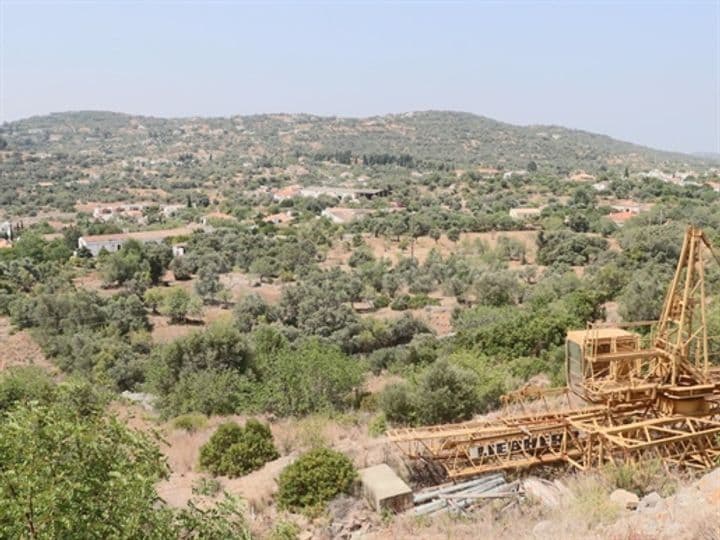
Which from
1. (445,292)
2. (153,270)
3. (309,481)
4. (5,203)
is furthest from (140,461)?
(5,203)

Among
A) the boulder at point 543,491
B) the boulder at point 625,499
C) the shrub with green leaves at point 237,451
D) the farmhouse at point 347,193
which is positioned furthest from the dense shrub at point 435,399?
the farmhouse at point 347,193

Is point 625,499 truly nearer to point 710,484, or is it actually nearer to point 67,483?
point 710,484

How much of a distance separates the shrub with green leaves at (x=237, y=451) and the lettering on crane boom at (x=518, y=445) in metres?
3.81

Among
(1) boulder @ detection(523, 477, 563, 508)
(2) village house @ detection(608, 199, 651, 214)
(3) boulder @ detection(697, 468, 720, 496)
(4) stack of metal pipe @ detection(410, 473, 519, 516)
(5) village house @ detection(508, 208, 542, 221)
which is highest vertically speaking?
(2) village house @ detection(608, 199, 651, 214)

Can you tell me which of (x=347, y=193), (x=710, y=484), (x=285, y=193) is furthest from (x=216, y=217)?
(x=710, y=484)

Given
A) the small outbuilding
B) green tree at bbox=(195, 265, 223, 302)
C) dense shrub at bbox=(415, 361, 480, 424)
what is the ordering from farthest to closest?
green tree at bbox=(195, 265, 223, 302) → dense shrub at bbox=(415, 361, 480, 424) → the small outbuilding

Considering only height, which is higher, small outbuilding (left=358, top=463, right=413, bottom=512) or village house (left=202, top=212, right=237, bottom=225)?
small outbuilding (left=358, top=463, right=413, bottom=512)

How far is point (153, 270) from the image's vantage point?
4938cm

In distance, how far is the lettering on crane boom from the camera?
34.9 ft

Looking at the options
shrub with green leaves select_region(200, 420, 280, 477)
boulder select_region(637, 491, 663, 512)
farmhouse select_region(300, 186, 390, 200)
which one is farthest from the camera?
farmhouse select_region(300, 186, 390, 200)

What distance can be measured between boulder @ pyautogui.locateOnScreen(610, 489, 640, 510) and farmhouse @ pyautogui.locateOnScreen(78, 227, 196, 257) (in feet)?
180

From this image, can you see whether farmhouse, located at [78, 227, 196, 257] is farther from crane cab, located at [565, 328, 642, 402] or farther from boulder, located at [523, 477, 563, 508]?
boulder, located at [523, 477, 563, 508]

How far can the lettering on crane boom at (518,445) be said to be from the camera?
10648 mm

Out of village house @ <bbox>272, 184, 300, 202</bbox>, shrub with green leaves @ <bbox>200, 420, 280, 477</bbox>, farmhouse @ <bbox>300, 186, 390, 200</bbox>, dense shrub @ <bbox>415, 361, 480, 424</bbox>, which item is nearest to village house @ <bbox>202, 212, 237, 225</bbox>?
village house @ <bbox>272, 184, 300, 202</bbox>
